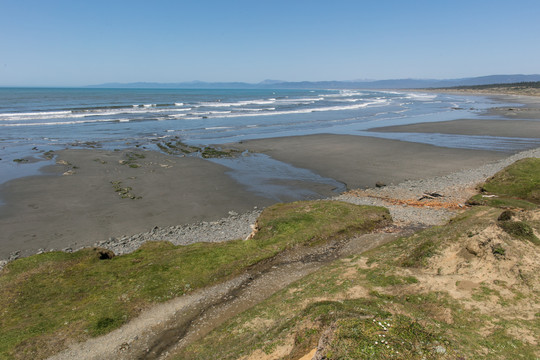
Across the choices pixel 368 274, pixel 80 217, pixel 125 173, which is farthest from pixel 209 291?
pixel 125 173

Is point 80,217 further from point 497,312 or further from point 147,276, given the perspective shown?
point 497,312

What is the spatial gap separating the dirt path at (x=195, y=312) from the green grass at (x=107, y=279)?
14.1 inches

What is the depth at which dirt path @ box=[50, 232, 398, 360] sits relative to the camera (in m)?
8.58

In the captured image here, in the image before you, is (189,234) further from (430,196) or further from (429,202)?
(430,196)

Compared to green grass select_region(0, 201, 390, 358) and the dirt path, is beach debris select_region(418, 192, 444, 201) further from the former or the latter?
the dirt path

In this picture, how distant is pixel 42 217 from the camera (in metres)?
19.2

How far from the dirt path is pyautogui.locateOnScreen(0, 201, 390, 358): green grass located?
0.36 m

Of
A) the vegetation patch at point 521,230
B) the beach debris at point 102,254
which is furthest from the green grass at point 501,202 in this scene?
the beach debris at point 102,254

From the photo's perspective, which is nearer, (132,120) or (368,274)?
(368,274)

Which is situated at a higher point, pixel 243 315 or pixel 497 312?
pixel 497 312

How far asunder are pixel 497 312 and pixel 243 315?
6262 millimetres

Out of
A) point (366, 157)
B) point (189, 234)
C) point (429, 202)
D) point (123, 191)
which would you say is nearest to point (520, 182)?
point (429, 202)

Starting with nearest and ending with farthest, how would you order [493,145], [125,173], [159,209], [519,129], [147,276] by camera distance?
1. [147,276]
2. [159,209]
3. [125,173]
4. [493,145]
5. [519,129]

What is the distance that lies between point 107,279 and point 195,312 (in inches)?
138
